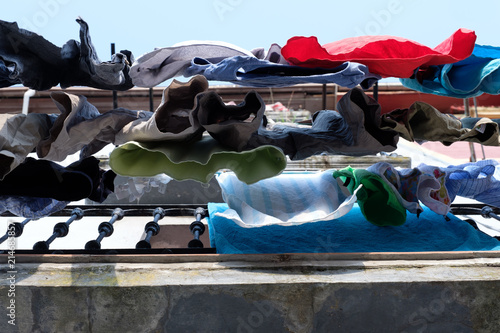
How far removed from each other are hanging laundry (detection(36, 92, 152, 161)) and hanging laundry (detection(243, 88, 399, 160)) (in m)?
0.50


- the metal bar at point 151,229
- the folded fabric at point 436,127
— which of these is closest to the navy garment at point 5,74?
the metal bar at point 151,229

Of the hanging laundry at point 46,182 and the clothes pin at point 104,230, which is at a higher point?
the hanging laundry at point 46,182

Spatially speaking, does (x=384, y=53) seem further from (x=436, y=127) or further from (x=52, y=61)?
(x=52, y=61)

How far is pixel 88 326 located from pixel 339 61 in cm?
131

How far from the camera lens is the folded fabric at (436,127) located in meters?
1.76

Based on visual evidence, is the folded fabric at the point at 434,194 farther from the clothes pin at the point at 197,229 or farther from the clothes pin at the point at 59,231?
the clothes pin at the point at 59,231

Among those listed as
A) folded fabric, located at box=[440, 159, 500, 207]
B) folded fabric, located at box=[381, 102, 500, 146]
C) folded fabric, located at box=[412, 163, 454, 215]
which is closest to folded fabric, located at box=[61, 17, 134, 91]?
folded fabric, located at box=[381, 102, 500, 146]

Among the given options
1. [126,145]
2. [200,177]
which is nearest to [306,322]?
[200,177]

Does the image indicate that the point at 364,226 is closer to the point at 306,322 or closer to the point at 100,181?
the point at 306,322

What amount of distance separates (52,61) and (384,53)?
120 cm

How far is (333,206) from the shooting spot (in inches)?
80.6

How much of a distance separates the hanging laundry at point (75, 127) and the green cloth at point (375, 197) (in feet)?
3.22

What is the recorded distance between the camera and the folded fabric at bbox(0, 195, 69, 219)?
1.86 meters

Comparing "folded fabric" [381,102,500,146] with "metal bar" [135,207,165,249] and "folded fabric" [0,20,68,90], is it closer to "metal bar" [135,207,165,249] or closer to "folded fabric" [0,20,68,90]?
"metal bar" [135,207,165,249]
